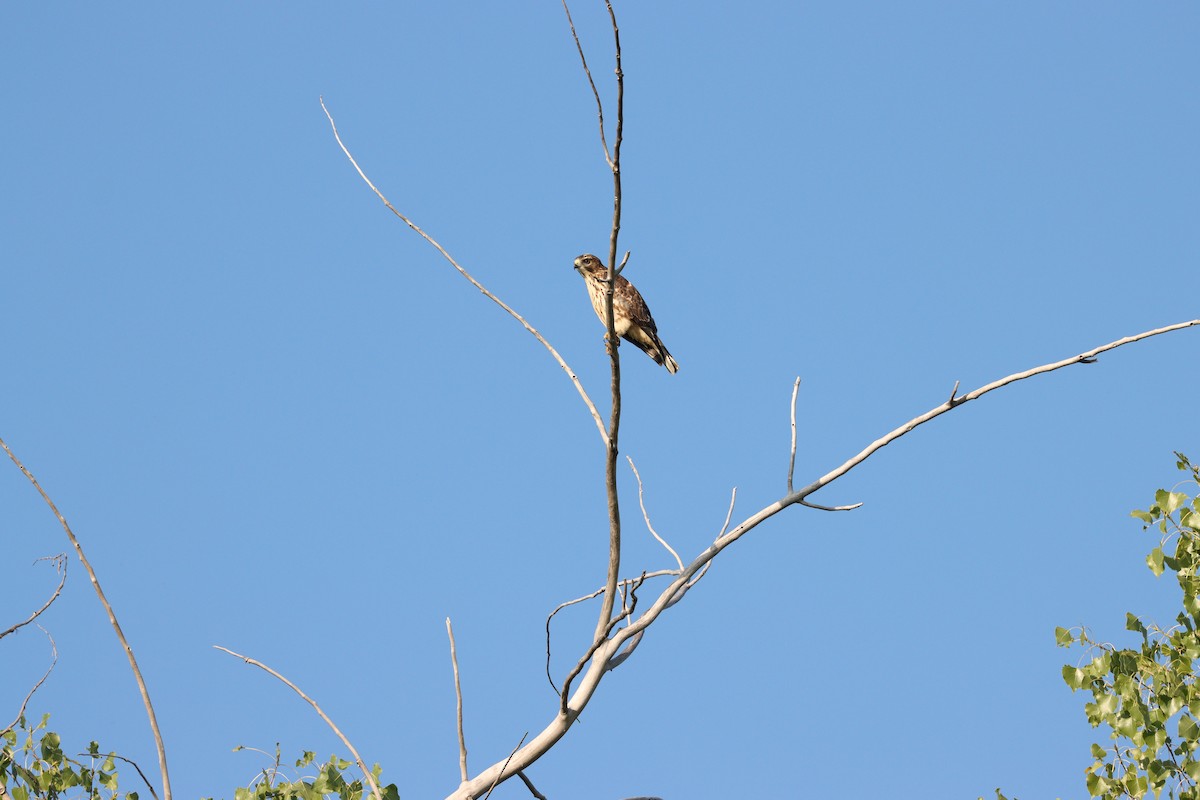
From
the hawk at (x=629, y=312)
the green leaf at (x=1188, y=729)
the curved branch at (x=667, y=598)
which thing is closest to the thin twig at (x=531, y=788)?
the curved branch at (x=667, y=598)

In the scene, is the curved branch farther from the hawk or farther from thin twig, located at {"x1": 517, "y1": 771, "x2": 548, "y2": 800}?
the hawk

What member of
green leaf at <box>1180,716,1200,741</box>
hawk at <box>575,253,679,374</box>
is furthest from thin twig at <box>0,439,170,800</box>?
hawk at <box>575,253,679,374</box>

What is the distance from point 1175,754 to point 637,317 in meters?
6.07

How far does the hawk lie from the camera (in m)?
9.83

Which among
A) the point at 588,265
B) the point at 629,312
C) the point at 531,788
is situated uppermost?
the point at 588,265

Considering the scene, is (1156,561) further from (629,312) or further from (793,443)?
(629,312)

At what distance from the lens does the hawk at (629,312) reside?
32.2ft

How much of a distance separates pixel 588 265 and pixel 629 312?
1.82ft

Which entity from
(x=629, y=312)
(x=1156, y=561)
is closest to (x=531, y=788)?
(x=1156, y=561)

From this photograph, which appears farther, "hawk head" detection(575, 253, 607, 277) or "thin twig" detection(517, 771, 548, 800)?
"hawk head" detection(575, 253, 607, 277)

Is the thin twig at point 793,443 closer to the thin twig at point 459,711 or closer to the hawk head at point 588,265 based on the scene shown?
the thin twig at point 459,711

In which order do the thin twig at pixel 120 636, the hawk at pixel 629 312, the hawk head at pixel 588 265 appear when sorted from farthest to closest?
the hawk head at pixel 588 265 → the hawk at pixel 629 312 → the thin twig at pixel 120 636

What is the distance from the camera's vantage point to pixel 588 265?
10.1 metres

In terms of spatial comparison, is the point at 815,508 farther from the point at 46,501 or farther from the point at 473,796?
the point at 46,501
